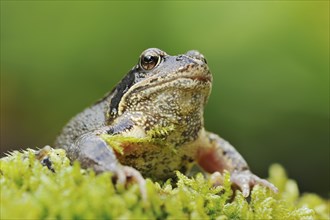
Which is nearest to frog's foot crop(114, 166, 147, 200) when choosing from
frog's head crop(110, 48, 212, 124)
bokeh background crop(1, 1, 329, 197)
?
frog's head crop(110, 48, 212, 124)

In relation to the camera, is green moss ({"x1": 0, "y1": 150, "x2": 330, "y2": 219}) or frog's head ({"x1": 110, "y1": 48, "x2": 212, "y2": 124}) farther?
frog's head ({"x1": 110, "y1": 48, "x2": 212, "y2": 124})

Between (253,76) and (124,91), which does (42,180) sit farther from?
(253,76)

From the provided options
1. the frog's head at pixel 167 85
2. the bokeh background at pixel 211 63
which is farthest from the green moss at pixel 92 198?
the bokeh background at pixel 211 63

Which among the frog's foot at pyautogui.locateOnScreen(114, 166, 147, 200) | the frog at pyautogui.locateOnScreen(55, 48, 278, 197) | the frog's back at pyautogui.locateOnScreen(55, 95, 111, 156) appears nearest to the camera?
the frog's foot at pyautogui.locateOnScreen(114, 166, 147, 200)

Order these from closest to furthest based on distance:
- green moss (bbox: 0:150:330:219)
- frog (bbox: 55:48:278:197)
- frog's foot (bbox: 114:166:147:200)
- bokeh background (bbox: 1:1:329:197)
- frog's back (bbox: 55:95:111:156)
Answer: green moss (bbox: 0:150:330:219) < frog's foot (bbox: 114:166:147:200) < frog (bbox: 55:48:278:197) < frog's back (bbox: 55:95:111:156) < bokeh background (bbox: 1:1:329:197)

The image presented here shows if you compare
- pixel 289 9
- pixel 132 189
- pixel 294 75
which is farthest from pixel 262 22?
pixel 132 189

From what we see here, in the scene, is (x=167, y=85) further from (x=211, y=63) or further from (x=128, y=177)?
(x=211, y=63)

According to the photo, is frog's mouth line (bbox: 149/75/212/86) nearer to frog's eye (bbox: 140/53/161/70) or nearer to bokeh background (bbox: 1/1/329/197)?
frog's eye (bbox: 140/53/161/70)
